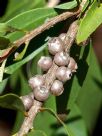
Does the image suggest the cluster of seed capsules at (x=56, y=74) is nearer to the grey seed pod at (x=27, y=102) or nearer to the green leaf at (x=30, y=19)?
the grey seed pod at (x=27, y=102)

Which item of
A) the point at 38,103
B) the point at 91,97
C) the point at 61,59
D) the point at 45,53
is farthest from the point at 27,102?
the point at 91,97

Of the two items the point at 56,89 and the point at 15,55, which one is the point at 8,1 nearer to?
the point at 15,55

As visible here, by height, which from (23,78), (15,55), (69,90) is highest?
(15,55)

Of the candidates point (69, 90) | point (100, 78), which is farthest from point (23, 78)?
point (69, 90)

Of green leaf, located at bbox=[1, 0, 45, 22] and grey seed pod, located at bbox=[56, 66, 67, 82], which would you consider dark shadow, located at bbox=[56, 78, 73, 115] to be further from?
green leaf, located at bbox=[1, 0, 45, 22]

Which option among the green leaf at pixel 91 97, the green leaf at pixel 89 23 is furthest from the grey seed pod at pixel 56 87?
the green leaf at pixel 91 97

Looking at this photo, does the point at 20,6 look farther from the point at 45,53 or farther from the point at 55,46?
the point at 55,46

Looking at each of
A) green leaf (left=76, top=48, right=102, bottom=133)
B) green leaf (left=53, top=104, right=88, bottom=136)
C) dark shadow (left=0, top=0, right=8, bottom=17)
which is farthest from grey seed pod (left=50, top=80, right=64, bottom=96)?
dark shadow (left=0, top=0, right=8, bottom=17)

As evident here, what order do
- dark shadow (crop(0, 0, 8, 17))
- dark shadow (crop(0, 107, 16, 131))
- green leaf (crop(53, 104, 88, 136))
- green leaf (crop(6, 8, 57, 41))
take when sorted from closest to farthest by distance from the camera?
green leaf (crop(6, 8, 57, 41)) < green leaf (crop(53, 104, 88, 136)) < dark shadow (crop(0, 0, 8, 17)) < dark shadow (crop(0, 107, 16, 131))
